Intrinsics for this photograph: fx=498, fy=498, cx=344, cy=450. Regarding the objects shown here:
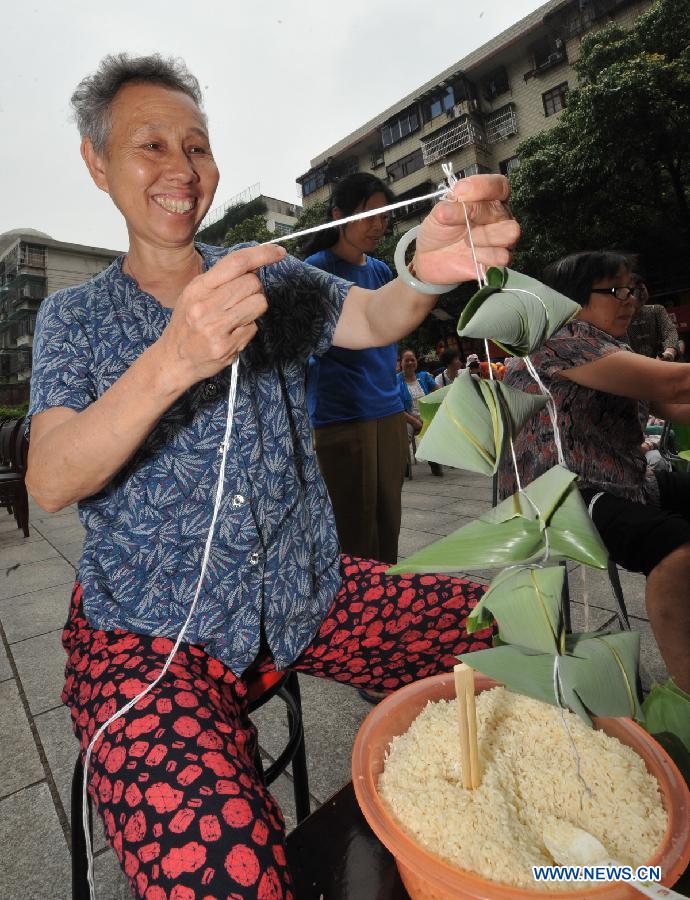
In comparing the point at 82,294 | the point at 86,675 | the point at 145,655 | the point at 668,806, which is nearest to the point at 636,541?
the point at 668,806

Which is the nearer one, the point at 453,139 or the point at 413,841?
the point at 413,841

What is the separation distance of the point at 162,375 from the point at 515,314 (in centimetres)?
61

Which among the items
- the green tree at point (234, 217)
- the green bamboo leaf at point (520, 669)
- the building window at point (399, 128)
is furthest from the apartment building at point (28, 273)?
the green bamboo leaf at point (520, 669)

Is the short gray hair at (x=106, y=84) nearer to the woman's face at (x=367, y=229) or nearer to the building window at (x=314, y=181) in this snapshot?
the woman's face at (x=367, y=229)

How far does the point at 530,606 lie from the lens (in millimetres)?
497

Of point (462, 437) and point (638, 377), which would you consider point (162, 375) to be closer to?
point (462, 437)

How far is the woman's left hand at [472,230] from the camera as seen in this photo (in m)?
0.89

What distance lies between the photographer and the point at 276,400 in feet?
4.40

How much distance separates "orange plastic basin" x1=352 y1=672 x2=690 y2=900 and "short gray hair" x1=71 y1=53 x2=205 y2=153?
4.89ft

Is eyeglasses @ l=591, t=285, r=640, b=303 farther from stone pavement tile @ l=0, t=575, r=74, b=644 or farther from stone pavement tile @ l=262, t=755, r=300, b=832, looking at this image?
stone pavement tile @ l=0, t=575, r=74, b=644

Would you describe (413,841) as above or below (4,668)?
above

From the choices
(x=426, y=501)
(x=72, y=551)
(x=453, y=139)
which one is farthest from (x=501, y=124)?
(x=72, y=551)

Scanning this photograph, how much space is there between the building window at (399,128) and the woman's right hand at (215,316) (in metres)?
36.3

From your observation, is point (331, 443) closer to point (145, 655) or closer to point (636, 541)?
point (636, 541)
